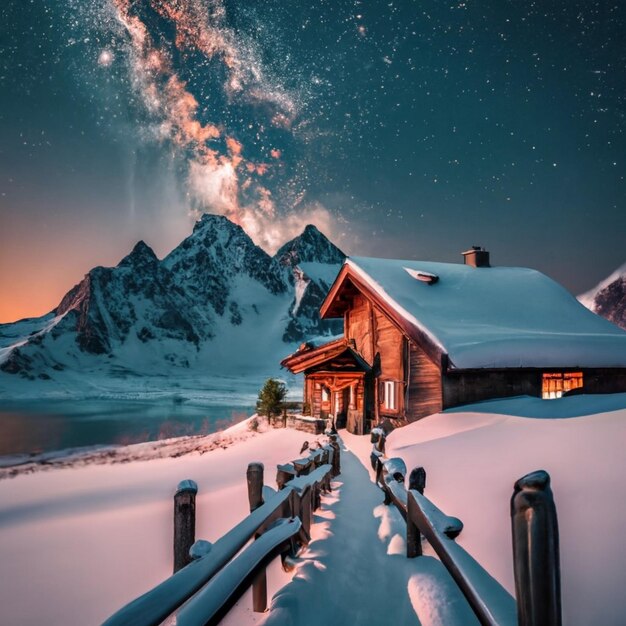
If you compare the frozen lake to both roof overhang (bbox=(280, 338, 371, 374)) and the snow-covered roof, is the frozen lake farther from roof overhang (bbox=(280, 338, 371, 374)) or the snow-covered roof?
the snow-covered roof

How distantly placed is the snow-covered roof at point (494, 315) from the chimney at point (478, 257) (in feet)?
2.46

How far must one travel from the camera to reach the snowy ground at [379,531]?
2764mm

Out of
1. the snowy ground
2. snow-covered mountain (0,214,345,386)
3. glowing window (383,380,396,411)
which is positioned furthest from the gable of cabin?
snow-covered mountain (0,214,345,386)

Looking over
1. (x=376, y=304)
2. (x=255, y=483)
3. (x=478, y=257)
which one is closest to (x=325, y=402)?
(x=376, y=304)

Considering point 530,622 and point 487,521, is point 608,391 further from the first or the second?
point 530,622

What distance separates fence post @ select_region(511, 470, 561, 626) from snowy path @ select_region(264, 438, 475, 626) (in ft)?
4.27

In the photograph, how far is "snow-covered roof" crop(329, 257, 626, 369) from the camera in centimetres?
1102

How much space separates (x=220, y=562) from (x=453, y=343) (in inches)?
374

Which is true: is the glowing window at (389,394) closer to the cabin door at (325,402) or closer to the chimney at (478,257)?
the cabin door at (325,402)

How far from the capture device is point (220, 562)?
220cm

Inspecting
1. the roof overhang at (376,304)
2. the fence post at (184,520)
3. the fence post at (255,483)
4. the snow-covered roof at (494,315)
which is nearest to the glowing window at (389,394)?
the roof overhang at (376,304)

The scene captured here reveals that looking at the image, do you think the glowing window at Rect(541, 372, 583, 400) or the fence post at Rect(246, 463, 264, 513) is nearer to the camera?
the fence post at Rect(246, 463, 264, 513)

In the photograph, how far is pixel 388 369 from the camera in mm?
15258

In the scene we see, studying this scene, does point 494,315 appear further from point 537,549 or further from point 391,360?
point 537,549
